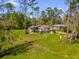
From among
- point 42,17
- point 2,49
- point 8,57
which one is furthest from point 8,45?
point 42,17

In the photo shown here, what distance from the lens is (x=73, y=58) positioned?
27016 millimetres

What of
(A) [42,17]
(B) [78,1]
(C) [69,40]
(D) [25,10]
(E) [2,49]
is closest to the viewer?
(E) [2,49]

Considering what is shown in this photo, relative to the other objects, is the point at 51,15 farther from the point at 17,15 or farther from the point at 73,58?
the point at 73,58

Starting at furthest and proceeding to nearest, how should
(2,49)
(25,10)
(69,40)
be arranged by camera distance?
1. (25,10)
2. (69,40)
3. (2,49)

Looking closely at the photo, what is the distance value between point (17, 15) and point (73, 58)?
210 feet

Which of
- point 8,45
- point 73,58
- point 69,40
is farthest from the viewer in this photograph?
point 69,40

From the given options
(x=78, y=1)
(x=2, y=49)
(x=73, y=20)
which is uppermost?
(x=78, y=1)

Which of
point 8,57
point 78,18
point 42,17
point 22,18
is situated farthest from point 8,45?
point 42,17

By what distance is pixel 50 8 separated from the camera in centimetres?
12381

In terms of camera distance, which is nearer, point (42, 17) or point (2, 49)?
point (2, 49)

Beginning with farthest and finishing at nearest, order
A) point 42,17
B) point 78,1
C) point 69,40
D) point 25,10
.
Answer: point 42,17 → point 25,10 → point 78,1 → point 69,40

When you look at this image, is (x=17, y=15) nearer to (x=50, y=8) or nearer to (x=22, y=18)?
(x=22, y=18)

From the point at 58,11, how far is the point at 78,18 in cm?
8441

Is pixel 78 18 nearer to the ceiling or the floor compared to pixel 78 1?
nearer to the floor
